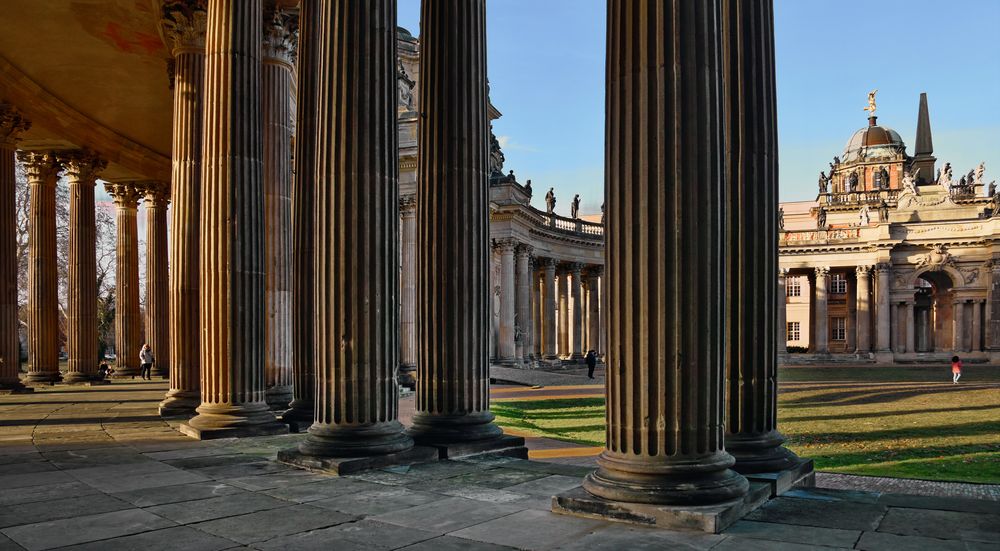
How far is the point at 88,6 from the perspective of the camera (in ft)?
105

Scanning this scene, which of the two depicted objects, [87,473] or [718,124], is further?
[87,473]

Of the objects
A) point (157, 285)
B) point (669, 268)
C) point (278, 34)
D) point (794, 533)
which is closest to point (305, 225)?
point (278, 34)

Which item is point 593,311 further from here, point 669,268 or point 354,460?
point 669,268

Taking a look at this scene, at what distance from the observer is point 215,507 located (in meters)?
11.3

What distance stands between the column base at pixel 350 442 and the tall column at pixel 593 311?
85.8 m

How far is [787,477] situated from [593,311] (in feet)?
302

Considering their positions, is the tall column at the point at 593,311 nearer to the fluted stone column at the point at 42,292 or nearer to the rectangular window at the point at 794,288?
the rectangular window at the point at 794,288

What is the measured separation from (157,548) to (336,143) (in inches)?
328

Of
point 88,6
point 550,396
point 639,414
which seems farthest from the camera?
point 550,396

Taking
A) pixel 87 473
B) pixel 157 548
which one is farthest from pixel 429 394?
pixel 157 548

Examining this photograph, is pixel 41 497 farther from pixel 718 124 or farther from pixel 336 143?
pixel 718 124

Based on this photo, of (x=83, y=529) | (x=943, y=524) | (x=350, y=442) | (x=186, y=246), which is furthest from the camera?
(x=186, y=246)

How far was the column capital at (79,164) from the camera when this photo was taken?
45.3 m

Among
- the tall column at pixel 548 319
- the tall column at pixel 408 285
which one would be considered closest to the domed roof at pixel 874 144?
the tall column at pixel 548 319
